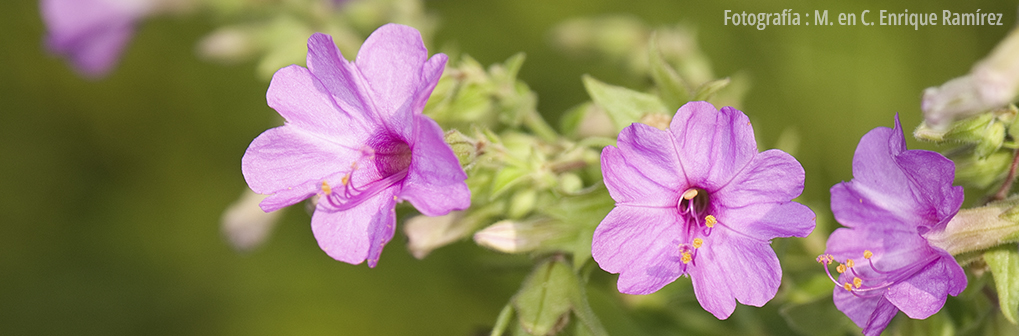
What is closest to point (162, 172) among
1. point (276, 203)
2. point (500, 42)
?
point (500, 42)

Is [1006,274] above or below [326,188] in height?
below

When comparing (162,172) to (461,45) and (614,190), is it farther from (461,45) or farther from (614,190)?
(614,190)

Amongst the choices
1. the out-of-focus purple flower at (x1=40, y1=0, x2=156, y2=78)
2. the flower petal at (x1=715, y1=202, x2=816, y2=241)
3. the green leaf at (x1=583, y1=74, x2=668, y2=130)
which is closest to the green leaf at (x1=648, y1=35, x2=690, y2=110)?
the green leaf at (x1=583, y1=74, x2=668, y2=130)

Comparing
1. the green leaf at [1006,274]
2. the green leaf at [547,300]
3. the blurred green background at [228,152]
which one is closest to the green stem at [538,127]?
the green leaf at [547,300]

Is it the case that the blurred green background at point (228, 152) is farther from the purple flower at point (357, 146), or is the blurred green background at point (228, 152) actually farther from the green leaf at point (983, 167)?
the purple flower at point (357, 146)

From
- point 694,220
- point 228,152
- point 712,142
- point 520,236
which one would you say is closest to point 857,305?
point 694,220

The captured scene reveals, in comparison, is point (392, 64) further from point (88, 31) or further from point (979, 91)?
point (88, 31)

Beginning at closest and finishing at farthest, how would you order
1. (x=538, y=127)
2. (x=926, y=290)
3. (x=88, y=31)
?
(x=926, y=290) → (x=538, y=127) → (x=88, y=31)
